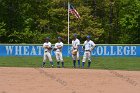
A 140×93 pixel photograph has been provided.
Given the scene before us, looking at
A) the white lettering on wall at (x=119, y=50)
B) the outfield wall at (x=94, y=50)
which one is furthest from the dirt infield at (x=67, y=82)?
the white lettering on wall at (x=119, y=50)

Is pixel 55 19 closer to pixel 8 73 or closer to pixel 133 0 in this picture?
pixel 133 0

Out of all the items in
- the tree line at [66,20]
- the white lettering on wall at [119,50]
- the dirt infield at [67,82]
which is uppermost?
the tree line at [66,20]

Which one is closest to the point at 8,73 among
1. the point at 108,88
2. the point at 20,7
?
the point at 108,88

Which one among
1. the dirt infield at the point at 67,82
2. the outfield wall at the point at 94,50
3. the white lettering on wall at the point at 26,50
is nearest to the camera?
the dirt infield at the point at 67,82

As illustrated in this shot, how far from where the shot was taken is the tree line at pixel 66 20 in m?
56.0

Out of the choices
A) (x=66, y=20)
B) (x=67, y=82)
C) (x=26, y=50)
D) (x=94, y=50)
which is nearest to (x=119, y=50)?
(x=94, y=50)

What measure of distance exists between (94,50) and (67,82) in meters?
23.6

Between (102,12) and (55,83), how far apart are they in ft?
142

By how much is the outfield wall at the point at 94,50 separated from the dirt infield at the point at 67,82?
1946cm

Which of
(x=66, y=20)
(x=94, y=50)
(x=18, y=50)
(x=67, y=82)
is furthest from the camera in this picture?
(x=66, y=20)

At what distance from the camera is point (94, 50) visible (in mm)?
41781

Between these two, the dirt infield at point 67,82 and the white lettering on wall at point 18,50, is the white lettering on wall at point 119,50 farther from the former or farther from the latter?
the dirt infield at point 67,82

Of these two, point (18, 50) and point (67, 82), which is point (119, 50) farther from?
point (67, 82)

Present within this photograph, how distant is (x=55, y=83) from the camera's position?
59.3 ft
